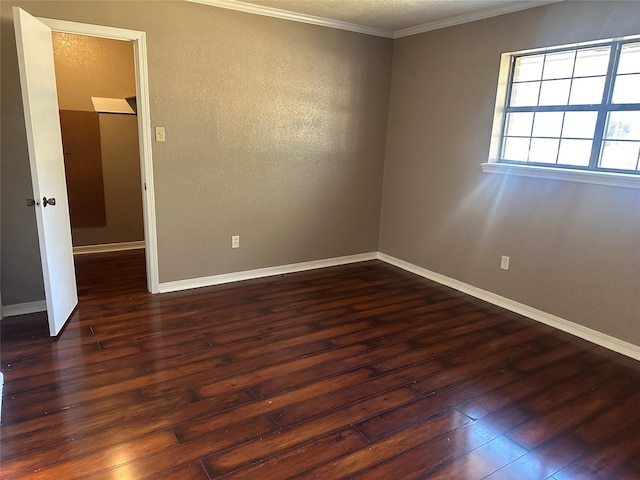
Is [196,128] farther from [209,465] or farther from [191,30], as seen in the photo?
[209,465]

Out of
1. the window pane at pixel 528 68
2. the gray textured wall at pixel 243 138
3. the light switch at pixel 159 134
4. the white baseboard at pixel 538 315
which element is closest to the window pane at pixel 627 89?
the window pane at pixel 528 68

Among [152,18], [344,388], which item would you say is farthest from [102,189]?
[344,388]

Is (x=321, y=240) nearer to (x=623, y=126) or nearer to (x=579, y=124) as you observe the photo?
(x=579, y=124)

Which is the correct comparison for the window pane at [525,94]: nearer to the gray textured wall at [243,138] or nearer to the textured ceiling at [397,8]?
the textured ceiling at [397,8]

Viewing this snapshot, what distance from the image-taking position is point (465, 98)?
12.5ft

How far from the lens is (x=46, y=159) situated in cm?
273

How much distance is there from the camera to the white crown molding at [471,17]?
10.5ft

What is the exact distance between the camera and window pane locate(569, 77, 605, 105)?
300cm

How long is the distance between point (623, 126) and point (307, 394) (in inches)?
107

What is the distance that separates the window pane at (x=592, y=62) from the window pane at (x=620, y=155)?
51cm

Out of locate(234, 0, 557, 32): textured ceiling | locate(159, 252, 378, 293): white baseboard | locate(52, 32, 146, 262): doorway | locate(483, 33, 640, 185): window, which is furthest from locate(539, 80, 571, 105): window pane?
locate(52, 32, 146, 262): doorway

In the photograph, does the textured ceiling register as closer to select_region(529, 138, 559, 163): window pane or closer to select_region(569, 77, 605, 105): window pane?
select_region(569, 77, 605, 105): window pane

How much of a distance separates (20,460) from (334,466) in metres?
1.32

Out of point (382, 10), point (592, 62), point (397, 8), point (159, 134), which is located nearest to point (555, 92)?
point (592, 62)
